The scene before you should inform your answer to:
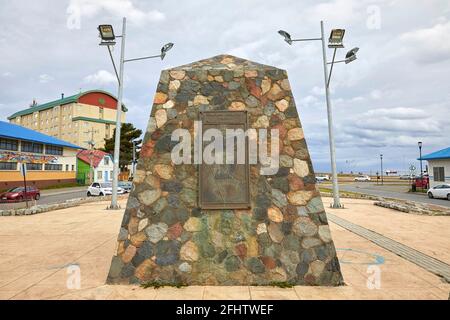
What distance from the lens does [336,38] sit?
13398mm

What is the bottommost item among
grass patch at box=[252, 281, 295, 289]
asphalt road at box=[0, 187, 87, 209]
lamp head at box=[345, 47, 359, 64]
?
asphalt road at box=[0, 187, 87, 209]

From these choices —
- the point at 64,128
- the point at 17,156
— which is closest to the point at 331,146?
the point at 17,156

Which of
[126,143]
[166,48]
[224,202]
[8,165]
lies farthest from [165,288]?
[126,143]

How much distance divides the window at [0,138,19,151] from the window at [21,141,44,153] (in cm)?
113

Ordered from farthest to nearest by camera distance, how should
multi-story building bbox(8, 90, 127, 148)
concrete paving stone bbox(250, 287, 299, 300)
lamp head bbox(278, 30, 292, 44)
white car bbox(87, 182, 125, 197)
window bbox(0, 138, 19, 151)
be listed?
multi-story building bbox(8, 90, 127, 148), window bbox(0, 138, 19, 151), white car bbox(87, 182, 125, 197), lamp head bbox(278, 30, 292, 44), concrete paving stone bbox(250, 287, 299, 300)

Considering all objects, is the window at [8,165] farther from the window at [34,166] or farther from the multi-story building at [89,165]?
the multi-story building at [89,165]

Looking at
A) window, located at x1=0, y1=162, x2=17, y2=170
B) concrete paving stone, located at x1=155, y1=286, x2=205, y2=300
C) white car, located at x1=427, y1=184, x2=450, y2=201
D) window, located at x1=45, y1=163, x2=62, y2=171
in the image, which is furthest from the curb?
white car, located at x1=427, y1=184, x2=450, y2=201

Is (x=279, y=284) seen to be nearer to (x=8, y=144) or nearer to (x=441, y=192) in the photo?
(x=441, y=192)

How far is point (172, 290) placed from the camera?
4.34 meters

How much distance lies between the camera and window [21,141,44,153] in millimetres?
35781

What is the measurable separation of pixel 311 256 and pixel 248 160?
6.21ft

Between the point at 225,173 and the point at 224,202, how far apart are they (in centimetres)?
50

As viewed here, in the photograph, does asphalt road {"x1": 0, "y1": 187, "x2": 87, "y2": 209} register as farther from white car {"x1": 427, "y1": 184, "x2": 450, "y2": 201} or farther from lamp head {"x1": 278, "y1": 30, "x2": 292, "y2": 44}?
white car {"x1": 427, "y1": 184, "x2": 450, "y2": 201}
